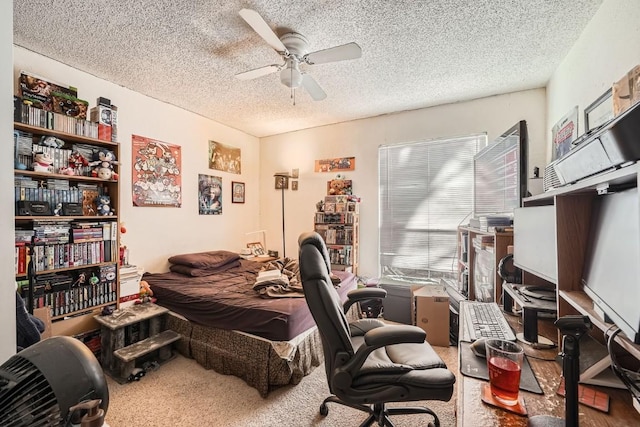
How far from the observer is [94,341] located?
2.36 metres

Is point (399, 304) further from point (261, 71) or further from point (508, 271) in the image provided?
point (261, 71)

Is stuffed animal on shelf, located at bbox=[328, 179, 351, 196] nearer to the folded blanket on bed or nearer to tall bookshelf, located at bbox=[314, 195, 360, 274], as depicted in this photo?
tall bookshelf, located at bbox=[314, 195, 360, 274]

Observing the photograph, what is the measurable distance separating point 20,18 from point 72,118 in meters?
0.67

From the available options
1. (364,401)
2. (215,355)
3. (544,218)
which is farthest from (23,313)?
(544,218)

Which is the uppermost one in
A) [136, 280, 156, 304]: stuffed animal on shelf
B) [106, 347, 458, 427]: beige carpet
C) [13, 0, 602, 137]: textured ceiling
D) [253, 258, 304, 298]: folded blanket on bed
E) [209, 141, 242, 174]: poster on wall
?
[13, 0, 602, 137]: textured ceiling

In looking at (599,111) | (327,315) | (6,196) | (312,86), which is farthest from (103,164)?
(599,111)

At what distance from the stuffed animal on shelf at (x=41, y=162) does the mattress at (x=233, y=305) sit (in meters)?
1.35

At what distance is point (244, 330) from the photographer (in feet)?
6.96

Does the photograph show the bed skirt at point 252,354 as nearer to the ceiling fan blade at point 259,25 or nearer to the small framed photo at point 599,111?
the ceiling fan blade at point 259,25

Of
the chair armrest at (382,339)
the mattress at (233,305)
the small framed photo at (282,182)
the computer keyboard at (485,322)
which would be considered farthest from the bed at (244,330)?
the small framed photo at (282,182)

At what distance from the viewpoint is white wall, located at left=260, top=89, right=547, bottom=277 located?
3.04 m

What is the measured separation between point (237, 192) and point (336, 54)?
115 inches

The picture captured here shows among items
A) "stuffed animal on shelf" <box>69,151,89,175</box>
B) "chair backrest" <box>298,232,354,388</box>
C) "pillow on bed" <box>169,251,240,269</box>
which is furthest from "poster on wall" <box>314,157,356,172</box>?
"chair backrest" <box>298,232,354,388</box>

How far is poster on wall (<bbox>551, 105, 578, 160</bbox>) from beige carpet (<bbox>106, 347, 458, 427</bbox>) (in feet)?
7.33
